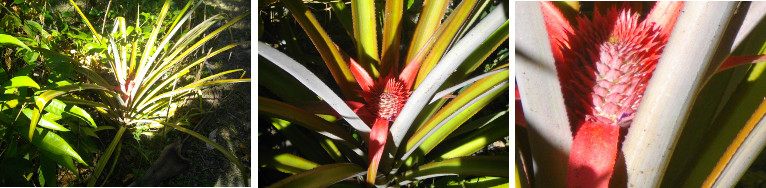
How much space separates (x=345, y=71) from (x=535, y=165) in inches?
15.0

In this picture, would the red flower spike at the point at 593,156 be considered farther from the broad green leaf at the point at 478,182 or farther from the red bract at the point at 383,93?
the red bract at the point at 383,93

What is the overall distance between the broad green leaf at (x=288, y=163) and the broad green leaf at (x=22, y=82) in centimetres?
50

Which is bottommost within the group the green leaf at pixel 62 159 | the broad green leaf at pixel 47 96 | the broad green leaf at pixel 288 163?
the broad green leaf at pixel 288 163

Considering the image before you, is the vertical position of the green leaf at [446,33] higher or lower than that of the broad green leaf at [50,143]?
higher

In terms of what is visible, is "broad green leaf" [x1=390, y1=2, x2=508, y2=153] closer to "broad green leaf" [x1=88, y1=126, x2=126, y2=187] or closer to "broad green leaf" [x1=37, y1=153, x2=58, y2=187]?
"broad green leaf" [x1=88, y1=126, x2=126, y2=187]

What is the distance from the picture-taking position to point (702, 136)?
0.81 metres

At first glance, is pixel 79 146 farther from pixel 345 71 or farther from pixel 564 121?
pixel 564 121

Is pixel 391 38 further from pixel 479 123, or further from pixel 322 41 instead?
pixel 479 123

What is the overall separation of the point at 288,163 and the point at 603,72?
0.57 metres

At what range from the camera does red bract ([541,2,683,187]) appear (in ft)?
2.17

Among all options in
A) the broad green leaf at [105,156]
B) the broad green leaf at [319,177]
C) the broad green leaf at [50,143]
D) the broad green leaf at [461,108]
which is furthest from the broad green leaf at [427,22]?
the broad green leaf at [50,143]

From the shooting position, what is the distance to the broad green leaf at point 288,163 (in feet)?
2.75

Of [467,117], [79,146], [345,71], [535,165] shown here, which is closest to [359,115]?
[345,71]

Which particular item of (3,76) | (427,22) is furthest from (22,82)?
(427,22)
